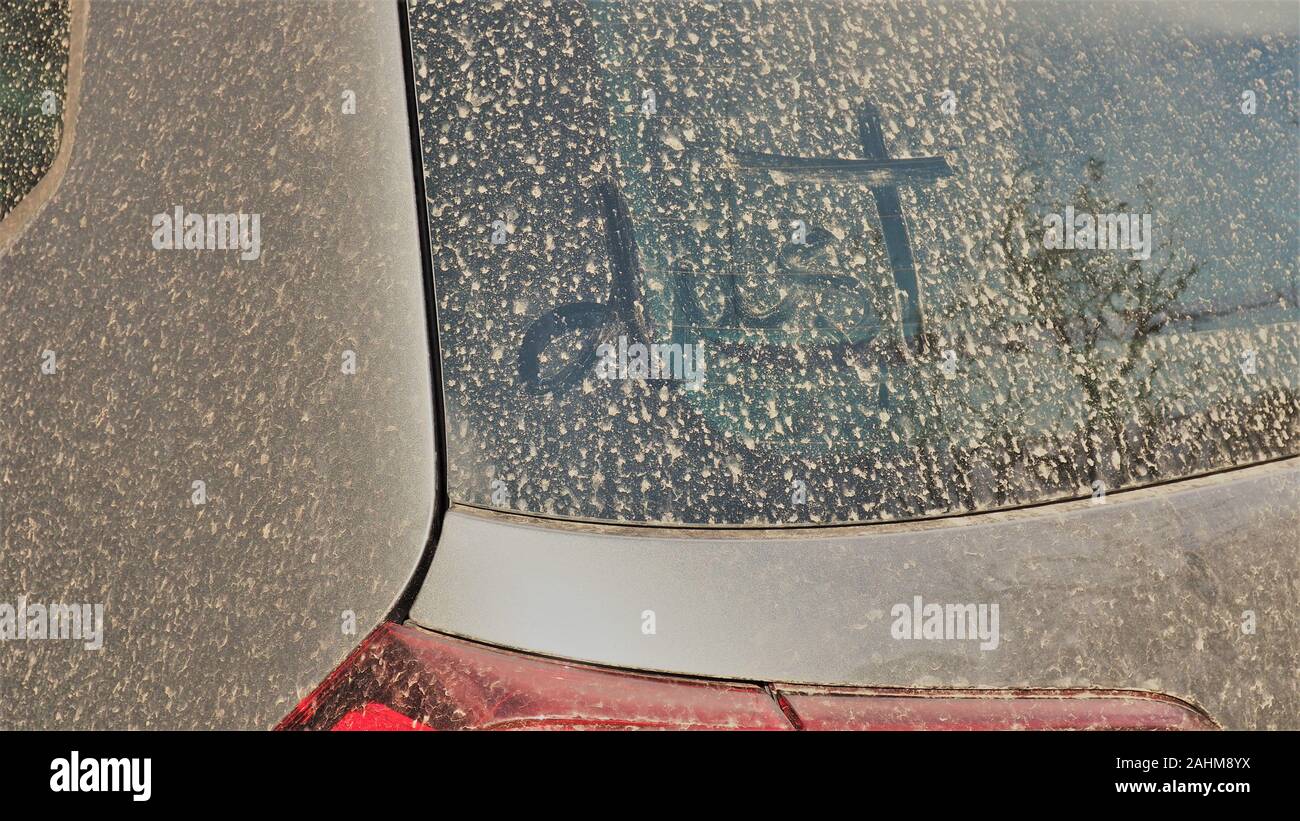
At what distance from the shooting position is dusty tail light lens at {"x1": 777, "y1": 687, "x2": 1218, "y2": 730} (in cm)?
108

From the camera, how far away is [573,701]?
1044mm

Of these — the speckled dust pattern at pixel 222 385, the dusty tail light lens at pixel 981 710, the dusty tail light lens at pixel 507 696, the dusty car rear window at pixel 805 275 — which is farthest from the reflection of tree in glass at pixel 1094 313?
the speckled dust pattern at pixel 222 385

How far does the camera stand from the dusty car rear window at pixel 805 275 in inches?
43.8

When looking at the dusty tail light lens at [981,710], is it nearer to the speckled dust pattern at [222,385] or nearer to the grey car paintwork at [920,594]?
the grey car paintwork at [920,594]

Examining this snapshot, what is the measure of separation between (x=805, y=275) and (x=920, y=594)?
42 cm

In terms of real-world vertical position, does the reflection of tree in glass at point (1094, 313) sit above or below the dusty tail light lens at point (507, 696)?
above

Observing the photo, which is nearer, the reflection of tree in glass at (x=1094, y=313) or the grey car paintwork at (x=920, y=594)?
the grey car paintwork at (x=920, y=594)

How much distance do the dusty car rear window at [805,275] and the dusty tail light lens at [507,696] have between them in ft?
0.63

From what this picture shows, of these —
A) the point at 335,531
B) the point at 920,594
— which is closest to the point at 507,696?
the point at 335,531

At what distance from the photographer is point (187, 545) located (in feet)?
3.92

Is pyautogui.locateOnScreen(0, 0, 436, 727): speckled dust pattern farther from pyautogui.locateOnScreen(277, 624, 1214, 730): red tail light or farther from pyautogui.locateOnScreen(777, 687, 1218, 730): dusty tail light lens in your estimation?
pyautogui.locateOnScreen(777, 687, 1218, 730): dusty tail light lens

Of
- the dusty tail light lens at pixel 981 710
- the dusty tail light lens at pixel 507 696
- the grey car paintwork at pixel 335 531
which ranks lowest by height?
the dusty tail light lens at pixel 981 710

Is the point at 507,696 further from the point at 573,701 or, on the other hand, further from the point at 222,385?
the point at 222,385

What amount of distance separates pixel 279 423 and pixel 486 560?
0.32m
